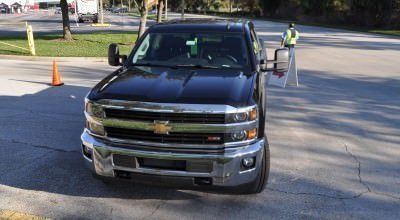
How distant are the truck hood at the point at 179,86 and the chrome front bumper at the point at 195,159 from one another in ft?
1.47

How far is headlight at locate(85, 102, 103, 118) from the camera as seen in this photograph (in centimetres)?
411

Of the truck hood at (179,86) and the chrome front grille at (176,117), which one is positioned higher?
the truck hood at (179,86)

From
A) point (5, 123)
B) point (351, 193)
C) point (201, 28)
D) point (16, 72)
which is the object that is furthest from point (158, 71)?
point (16, 72)

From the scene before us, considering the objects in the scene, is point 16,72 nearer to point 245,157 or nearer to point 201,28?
point 201,28

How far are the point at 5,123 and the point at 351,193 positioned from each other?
224 inches

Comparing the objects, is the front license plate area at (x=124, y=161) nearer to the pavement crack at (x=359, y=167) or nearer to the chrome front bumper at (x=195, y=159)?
the chrome front bumper at (x=195, y=159)

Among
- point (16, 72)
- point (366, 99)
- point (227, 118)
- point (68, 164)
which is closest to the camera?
point (227, 118)

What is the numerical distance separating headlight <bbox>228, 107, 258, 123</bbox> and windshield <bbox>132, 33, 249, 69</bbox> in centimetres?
122

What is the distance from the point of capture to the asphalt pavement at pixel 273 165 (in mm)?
4273

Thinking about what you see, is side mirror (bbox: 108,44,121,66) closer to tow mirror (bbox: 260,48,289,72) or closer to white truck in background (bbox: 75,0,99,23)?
tow mirror (bbox: 260,48,289,72)

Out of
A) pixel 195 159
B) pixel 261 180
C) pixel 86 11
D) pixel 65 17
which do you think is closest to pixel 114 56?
pixel 195 159

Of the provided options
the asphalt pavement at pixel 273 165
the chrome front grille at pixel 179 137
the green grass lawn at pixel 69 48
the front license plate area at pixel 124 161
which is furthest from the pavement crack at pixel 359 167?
the green grass lawn at pixel 69 48

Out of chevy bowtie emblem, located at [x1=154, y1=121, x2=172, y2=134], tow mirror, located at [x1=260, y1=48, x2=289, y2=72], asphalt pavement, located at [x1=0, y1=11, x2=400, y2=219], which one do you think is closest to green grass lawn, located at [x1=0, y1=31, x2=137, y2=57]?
asphalt pavement, located at [x1=0, y1=11, x2=400, y2=219]

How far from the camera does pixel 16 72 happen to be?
1307 cm
